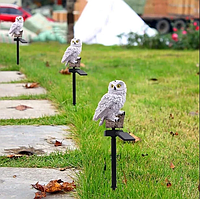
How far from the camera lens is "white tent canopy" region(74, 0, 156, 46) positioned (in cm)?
1391

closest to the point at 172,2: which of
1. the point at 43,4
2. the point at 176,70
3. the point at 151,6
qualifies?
the point at 151,6

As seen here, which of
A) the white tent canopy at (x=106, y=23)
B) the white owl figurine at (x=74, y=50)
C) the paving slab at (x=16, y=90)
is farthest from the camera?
the white tent canopy at (x=106, y=23)

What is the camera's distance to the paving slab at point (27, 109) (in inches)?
166

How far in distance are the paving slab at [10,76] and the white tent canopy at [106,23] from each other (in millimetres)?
7720

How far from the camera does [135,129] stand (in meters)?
4.54

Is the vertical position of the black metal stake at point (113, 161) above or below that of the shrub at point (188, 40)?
below

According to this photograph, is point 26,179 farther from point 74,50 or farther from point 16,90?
point 16,90

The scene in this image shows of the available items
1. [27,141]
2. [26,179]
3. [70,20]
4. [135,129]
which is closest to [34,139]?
[27,141]

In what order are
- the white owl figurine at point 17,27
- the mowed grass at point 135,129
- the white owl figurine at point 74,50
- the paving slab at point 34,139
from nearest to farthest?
1. the mowed grass at point 135,129
2. the paving slab at point 34,139
3. the white owl figurine at point 74,50
4. the white owl figurine at point 17,27

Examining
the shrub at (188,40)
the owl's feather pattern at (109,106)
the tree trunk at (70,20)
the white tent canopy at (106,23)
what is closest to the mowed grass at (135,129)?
the owl's feather pattern at (109,106)

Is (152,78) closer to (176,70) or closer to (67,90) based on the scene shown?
(176,70)

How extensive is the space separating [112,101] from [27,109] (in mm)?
2066

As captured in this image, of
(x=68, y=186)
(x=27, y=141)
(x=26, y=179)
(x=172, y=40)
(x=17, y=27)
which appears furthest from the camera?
Result: (x=172, y=40)

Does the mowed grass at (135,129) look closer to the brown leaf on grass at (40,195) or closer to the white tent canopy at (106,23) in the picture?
the brown leaf on grass at (40,195)
